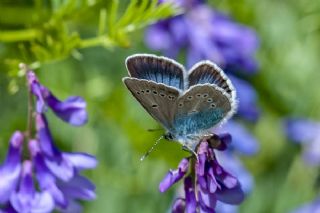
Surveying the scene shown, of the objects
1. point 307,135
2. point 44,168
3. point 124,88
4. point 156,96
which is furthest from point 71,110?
point 307,135

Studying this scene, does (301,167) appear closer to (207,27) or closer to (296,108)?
(296,108)

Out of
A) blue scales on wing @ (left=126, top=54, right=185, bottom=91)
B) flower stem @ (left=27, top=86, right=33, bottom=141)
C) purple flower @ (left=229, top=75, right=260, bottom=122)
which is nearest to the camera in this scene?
blue scales on wing @ (left=126, top=54, right=185, bottom=91)

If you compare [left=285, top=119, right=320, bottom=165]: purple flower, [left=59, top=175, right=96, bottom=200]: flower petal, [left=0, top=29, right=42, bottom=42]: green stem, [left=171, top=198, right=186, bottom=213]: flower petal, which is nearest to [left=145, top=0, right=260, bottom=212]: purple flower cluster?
[left=285, top=119, right=320, bottom=165]: purple flower

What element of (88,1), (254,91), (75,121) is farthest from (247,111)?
(75,121)

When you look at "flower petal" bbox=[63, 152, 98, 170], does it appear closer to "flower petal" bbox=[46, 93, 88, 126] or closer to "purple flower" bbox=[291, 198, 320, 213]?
"flower petal" bbox=[46, 93, 88, 126]

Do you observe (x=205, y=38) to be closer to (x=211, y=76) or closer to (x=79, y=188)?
(x=79, y=188)
